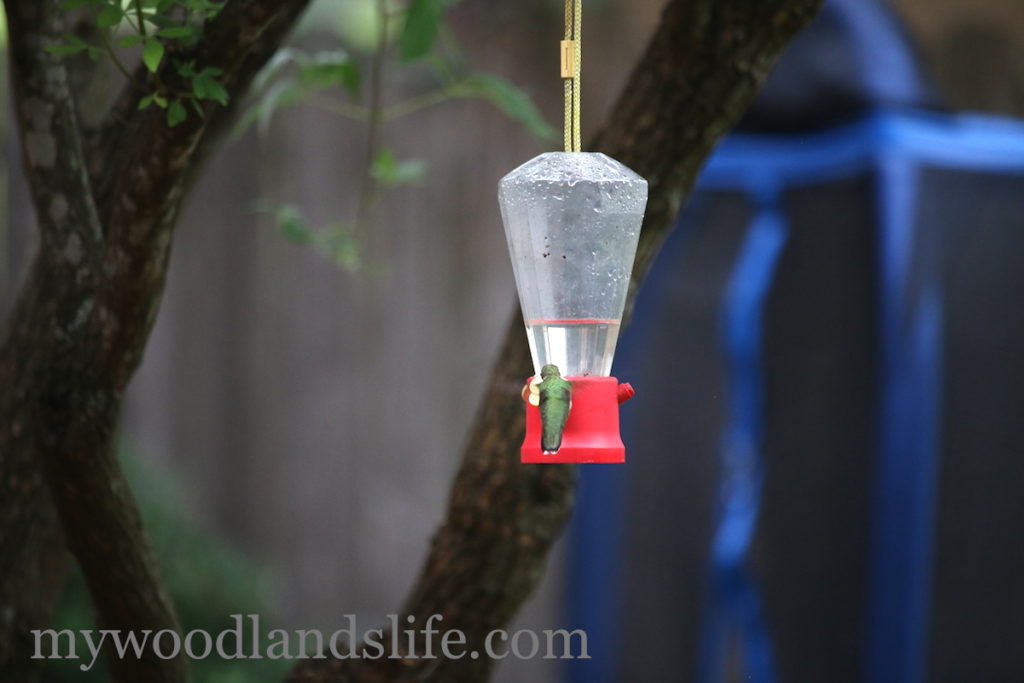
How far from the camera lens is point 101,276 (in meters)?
1.17

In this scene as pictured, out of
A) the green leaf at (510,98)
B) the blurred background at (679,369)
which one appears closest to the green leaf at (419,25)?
the green leaf at (510,98)

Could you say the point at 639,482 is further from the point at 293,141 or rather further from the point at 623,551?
the point at 293,141

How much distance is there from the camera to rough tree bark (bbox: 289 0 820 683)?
1.39 meters

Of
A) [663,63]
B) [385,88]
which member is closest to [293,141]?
[385,88]

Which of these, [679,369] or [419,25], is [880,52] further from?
[419,25]

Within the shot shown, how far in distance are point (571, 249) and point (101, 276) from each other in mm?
460

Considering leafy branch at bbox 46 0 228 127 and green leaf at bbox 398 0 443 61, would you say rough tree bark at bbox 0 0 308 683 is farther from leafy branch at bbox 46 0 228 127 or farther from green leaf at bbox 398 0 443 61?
green leaf at bbox 398 0 443 61

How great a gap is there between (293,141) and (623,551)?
4.90 ft

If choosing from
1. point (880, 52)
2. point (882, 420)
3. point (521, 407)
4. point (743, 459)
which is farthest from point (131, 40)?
point (743, 459)

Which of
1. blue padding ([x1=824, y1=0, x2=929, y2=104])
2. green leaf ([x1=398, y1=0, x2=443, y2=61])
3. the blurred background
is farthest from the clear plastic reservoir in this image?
blue padding ([x1=824, y1=0, x2=929, y2=104])

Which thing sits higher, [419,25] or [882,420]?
[419,25]

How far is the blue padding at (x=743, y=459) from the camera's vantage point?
2.90 m

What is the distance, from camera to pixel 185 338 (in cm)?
337

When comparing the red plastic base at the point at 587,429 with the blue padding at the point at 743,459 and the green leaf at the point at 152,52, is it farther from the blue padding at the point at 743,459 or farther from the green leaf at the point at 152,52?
the blue padding at the point at 743,459
